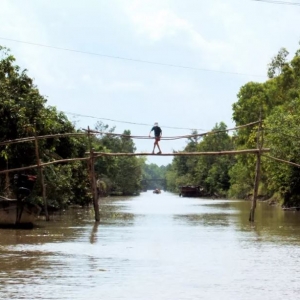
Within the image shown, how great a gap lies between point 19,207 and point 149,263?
10432 millimetres

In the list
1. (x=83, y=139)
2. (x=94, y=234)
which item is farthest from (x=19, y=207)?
(x=83, y=139)

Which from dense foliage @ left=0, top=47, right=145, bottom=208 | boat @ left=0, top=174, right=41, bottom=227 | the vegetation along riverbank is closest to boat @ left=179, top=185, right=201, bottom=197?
the vegetation along riverbank

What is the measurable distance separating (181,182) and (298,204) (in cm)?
8334

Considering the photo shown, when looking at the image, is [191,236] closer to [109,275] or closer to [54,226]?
[54,226]

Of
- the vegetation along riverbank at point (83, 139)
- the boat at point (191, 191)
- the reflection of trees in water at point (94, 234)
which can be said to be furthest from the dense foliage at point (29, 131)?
the boat at point (191, 191)

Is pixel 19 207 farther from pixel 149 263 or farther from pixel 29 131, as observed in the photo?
pixel 149 263

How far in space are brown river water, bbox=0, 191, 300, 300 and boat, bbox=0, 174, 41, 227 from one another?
68 cm

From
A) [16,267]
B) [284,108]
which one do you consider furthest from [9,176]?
[284,108]

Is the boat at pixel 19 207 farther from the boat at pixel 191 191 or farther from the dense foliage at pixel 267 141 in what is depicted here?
the boat at pixel 191 191

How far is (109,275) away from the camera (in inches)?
601

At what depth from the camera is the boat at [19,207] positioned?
2636 cm

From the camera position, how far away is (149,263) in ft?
56.5

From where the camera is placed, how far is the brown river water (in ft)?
44.2

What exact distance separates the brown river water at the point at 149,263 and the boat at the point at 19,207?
0.68 m
